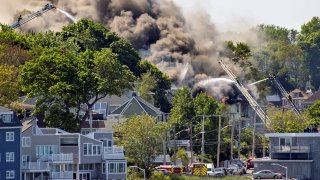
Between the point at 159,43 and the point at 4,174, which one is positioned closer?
the point at 4,174

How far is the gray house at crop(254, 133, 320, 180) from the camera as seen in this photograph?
123250 millimetres

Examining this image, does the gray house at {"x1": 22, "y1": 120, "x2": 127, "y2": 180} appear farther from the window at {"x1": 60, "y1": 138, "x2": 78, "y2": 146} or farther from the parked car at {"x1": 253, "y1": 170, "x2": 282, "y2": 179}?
the parked car at {"x1": 253, "y1": 170, "x2": 282, "y2": 179}

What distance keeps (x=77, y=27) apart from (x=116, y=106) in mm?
11644

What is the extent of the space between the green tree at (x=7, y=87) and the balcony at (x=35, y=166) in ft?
30.0

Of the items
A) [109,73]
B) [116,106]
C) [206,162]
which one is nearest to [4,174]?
[109,73]

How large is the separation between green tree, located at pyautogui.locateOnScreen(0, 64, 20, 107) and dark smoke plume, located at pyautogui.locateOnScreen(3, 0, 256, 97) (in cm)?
4792

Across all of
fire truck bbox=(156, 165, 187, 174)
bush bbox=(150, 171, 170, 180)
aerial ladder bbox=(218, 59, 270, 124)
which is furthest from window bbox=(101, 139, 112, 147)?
aerial ladder bbox=(218, 59, 270, 124)

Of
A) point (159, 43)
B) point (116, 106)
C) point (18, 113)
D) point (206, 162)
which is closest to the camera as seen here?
point (18, 113)

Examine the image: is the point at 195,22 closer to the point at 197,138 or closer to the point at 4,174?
the point at 197,138

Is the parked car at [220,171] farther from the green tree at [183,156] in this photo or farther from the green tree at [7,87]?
the green tree at [7,87]

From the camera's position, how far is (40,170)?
109938mm

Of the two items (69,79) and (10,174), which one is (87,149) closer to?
(10,174)

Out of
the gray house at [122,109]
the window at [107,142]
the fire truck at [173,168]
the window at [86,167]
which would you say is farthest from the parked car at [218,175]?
the gray house at [122,109]

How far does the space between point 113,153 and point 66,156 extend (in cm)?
478
